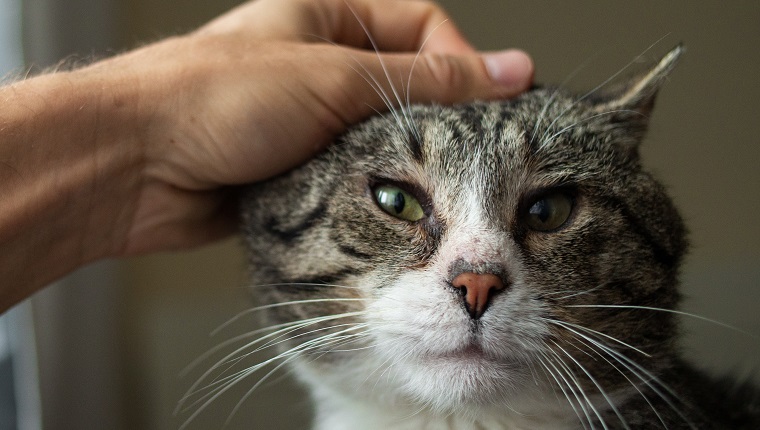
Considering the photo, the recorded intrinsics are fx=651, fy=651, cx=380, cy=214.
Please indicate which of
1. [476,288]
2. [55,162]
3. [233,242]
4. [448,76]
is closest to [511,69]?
[448,76]

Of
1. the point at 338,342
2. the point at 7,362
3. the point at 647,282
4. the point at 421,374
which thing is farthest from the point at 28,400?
the point at 647,282

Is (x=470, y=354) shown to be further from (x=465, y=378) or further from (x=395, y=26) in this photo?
(x=395, y=26)

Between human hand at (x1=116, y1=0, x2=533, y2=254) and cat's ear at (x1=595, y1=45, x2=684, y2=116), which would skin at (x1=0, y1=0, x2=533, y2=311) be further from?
cat's ear at (x1=595, y1=45, x2=684, y2=116)

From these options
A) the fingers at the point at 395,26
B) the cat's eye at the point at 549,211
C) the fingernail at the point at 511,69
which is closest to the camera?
the cat's eye at the point at 549,211

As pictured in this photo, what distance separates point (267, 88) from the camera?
1359 mm

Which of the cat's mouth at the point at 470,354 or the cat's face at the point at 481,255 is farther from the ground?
the cat's face at the point at 481,255

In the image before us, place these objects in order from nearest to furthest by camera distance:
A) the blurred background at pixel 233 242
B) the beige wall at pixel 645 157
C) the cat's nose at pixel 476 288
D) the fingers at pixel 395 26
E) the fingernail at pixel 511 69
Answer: the cat's nose at pixel 476 288 → the fingernail at pixel 511 69 → the fingers at pixel 395 26 → the blurred background at pixel 233 242 → the beige wall at pixel 645 157

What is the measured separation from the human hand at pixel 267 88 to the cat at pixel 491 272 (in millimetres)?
73

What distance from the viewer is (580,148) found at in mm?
1279

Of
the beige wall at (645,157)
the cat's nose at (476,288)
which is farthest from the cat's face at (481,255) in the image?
the beige wall at (645,157)

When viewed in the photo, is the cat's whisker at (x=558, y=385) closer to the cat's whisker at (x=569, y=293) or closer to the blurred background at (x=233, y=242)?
the cat's whisker at (x=569, y=293)

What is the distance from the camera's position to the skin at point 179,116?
4.38ft

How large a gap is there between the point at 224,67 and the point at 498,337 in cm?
80

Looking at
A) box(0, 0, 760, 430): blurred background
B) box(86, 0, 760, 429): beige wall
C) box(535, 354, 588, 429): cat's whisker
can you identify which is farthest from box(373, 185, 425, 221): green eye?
box(86, 0, 760, 429): beige wall
